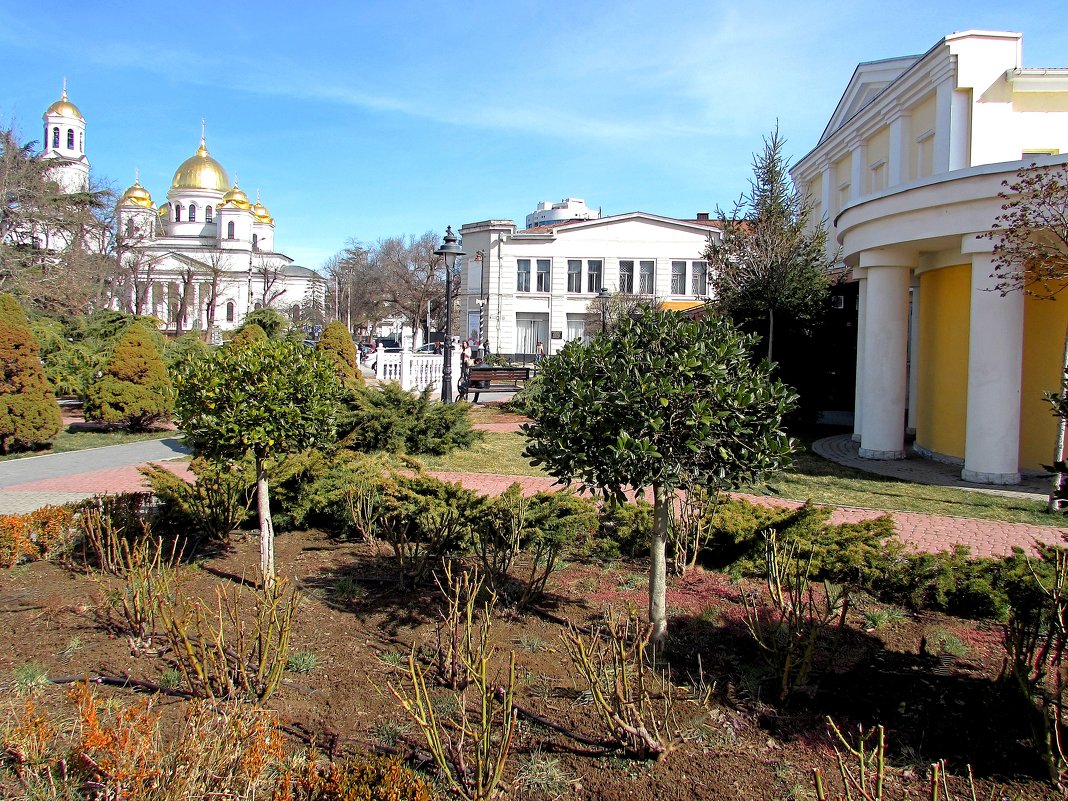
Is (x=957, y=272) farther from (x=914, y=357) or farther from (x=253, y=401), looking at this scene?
(x=253, y=401)

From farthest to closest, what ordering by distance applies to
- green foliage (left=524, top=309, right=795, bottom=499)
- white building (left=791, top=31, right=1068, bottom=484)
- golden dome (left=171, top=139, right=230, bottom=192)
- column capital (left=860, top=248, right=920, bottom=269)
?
golden dome (left=171, top=139, right=230, bottom=192)
column capital (left=860, top=248, right=920, bottom=269)
white building (left=791, top=31, right=1068, bottom=484)
green foliage (left=524, top=309, right=795, bottom=499)

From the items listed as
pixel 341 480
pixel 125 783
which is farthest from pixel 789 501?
pixel 125 783

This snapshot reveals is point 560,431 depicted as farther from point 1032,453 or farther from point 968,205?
point 1032,453

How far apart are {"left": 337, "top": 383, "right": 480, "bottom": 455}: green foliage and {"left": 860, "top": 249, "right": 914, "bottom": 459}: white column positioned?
650cm

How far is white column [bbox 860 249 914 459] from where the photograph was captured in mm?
11898

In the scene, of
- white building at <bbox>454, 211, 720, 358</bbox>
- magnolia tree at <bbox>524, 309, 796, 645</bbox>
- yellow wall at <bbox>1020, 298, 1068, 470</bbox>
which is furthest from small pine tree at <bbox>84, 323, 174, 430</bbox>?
white building at <bbox>454, 211, 720, 358</bbox>

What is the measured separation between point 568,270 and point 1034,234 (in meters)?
34.3

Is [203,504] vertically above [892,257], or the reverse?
[892,257]

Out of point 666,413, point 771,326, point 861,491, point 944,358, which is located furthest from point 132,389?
point 944,358

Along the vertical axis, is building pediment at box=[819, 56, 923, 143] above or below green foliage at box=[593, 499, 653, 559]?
above

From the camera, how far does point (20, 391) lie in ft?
42.8

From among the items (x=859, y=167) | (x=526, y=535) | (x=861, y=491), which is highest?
(x=859, y=167)

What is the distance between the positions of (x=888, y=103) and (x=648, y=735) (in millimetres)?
18530

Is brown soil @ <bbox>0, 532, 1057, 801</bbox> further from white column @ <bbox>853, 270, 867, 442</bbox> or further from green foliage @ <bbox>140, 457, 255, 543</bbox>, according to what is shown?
white column @ <bbox>853, 270, 867, 442</bbox>
